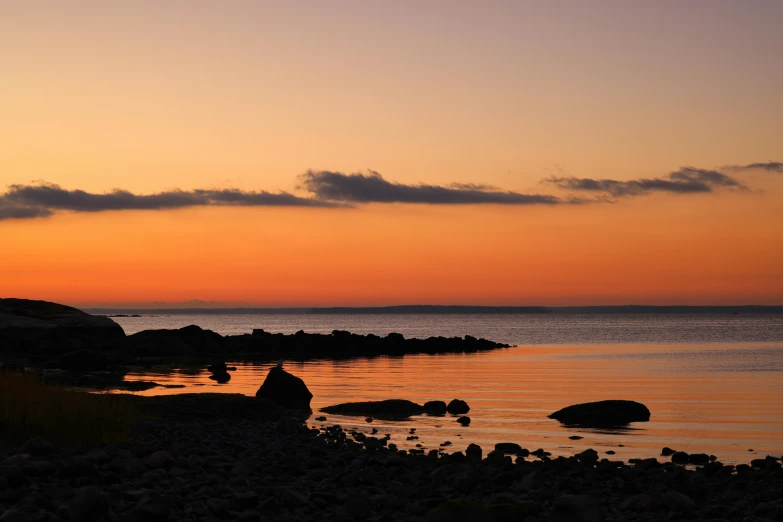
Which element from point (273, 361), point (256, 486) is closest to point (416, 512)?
point (256, 486)

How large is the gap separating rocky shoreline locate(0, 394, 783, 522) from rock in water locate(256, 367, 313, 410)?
9.29m

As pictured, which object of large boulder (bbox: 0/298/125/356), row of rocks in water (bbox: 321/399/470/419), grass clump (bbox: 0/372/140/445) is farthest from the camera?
large boulder (bbox: 0/298/125/356)

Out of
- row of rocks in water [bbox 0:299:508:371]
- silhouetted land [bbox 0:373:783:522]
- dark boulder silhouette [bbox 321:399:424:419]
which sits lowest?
row of rocks in water [bbox 0:299:508:371]

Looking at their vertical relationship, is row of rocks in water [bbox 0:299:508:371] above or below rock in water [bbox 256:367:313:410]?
below

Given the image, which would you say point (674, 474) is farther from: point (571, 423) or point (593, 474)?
point (571, 423)

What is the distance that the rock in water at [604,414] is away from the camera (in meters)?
24.5

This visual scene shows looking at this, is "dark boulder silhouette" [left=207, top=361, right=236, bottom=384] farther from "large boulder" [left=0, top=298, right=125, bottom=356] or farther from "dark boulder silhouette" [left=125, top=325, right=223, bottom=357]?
"large boulder" [left=0, top=298, right=125, bottom=356]

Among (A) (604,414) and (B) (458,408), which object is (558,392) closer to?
(B) (458,408)

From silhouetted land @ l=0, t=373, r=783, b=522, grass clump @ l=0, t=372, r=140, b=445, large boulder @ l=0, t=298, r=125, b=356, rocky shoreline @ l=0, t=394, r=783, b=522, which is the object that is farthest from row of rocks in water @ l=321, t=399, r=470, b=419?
large boulder @ l=0, t=298, r=125, b=356

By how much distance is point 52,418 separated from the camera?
49.5 ft

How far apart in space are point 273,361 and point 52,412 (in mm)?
46095

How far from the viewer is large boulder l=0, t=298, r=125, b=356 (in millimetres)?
59644

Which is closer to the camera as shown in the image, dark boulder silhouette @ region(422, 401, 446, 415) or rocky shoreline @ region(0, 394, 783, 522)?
rocky shoreline @ region(0, 394, 783, 522)

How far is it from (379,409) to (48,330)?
50.3 m
